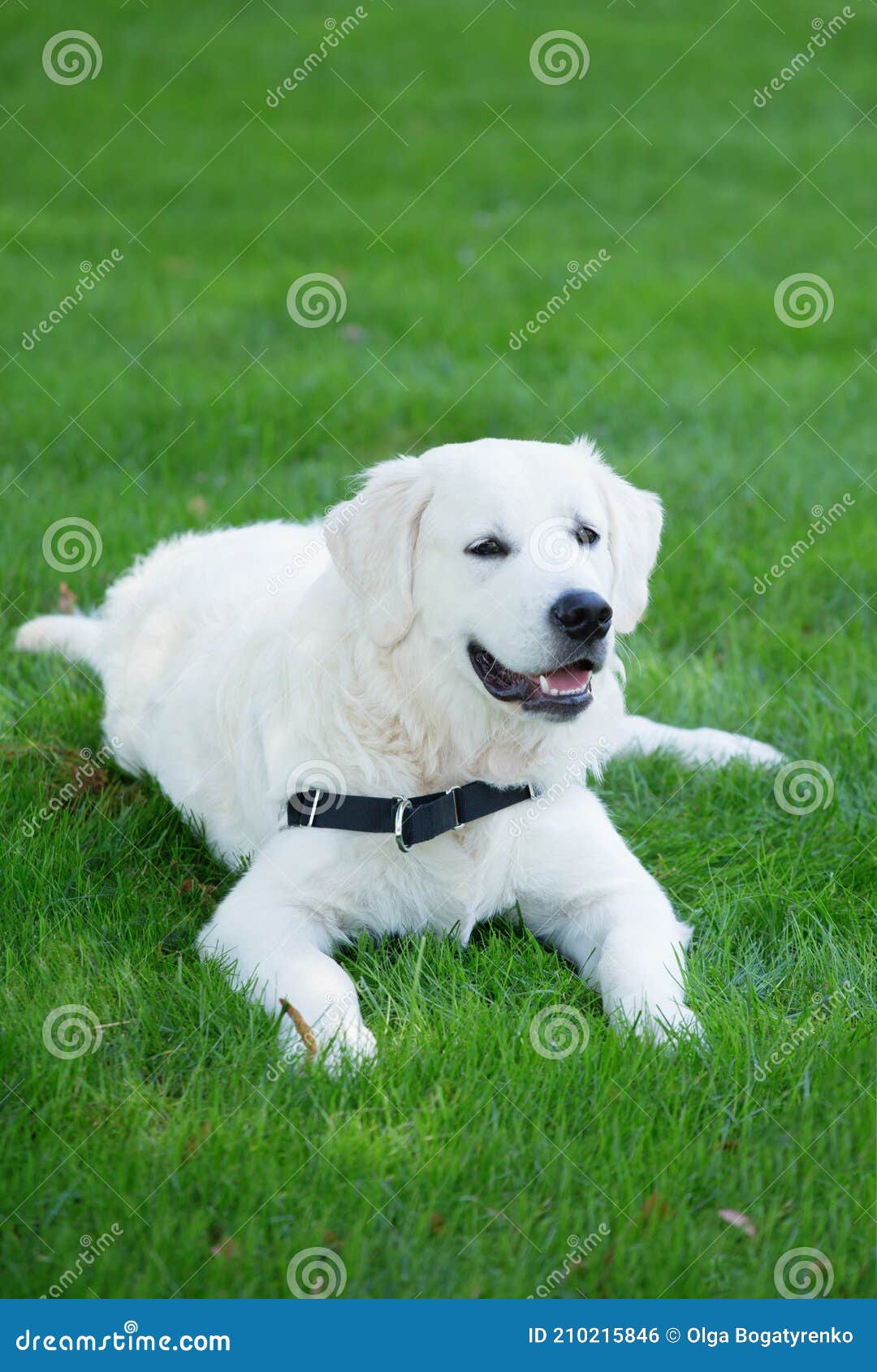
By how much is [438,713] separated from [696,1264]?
1.40 metres

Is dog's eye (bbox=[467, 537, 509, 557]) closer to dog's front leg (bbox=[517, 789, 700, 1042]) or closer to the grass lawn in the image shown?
dog's front leg (bbox=[517, 789, 700, 1042])

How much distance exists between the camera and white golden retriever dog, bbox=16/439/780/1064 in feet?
9.84

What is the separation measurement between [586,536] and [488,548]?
11.6 inches

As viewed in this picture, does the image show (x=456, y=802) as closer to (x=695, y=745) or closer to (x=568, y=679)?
(x=568, y=679)

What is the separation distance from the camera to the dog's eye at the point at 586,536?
3.21m

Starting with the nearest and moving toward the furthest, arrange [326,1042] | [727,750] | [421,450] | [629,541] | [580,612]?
[326,1042], [580,612], [629,541], [727,750], [421,450]

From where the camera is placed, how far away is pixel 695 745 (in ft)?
14.5

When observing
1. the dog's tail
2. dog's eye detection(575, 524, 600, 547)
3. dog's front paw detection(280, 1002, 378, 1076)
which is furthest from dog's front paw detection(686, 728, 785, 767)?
the dog's tail

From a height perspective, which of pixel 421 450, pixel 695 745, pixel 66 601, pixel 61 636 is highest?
pixel 695 745

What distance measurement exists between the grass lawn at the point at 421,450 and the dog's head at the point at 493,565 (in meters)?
0.73

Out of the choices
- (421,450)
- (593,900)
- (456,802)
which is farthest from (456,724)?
(421,450)

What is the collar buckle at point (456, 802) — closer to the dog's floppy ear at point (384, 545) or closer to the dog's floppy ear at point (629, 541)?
the dog's floppy ear at point (384, 545)

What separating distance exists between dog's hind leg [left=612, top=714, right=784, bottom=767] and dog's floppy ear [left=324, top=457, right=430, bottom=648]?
1.37 meters

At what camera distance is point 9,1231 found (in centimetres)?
234
